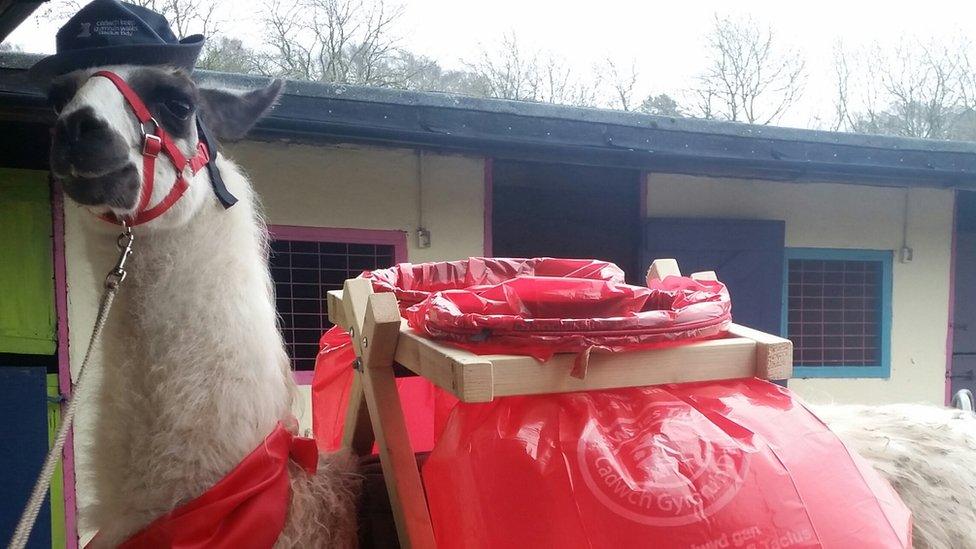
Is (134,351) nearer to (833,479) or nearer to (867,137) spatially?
(833,479)

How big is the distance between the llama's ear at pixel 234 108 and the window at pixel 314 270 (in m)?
2.14

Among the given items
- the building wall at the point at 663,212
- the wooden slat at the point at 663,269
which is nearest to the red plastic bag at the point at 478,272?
the wooden slat at the point at 663,269

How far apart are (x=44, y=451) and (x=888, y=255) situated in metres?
6.78

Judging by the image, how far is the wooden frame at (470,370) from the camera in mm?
1157

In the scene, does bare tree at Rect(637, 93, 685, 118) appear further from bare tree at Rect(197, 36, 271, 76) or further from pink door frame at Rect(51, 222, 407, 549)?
pink door frame at Rect(51, 222, 407, 549)

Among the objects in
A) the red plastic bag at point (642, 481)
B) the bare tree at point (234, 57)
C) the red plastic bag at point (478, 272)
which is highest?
the bare tree at point (234, 57)

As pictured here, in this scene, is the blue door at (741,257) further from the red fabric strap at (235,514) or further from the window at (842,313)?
the red fabric strap at (235,514)

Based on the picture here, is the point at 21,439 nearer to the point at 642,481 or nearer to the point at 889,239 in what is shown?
the point at 642,481

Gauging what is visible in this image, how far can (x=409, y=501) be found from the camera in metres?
1.34

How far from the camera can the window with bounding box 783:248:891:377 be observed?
5586 millimetres

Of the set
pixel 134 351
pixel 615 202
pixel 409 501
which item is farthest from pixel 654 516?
pixel 615 202

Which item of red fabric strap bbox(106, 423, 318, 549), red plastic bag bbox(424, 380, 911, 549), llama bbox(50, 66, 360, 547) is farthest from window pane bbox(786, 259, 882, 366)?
red fabric strap bbox(106, 423, 318, 549)

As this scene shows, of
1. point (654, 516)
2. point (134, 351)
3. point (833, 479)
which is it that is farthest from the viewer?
point (134, 351)

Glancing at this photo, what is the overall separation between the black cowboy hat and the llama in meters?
0.05
